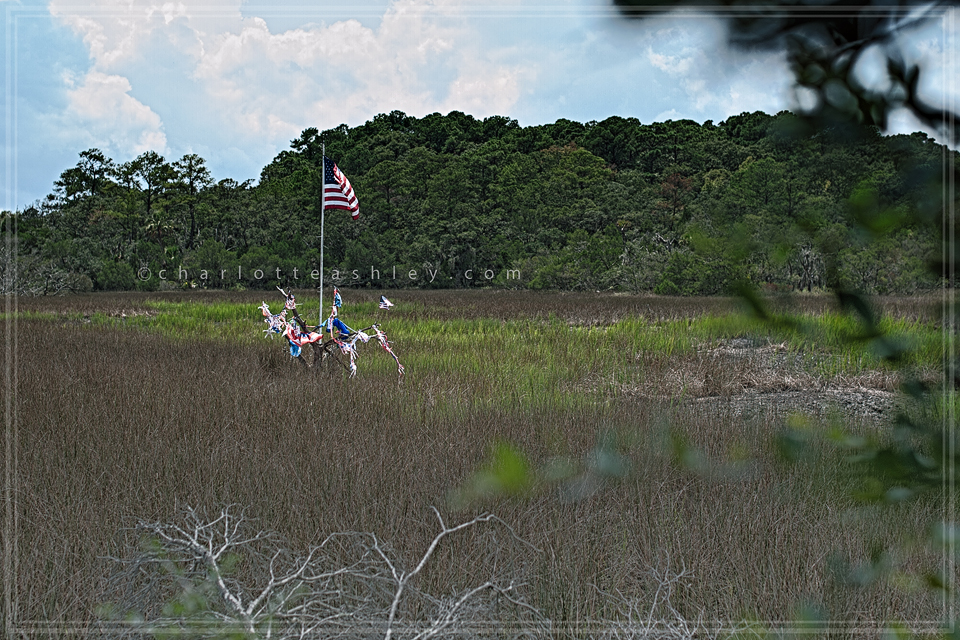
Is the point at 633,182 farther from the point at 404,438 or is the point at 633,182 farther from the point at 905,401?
the point at 905,401

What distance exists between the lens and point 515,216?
4241 centimetres

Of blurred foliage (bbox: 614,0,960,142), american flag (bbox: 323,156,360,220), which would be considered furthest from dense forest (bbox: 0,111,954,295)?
blurred foliage (bbox: 614,0,960,142)

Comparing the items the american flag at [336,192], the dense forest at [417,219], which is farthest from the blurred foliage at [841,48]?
the dense forest at [417,219]

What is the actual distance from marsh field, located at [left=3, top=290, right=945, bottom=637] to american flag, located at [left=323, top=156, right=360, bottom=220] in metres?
1.86

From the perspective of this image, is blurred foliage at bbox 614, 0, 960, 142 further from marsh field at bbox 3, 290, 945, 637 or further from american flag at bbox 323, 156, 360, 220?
american flag at bbox 323, 156, 360, 220

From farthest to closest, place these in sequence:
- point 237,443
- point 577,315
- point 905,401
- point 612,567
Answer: point 577,315 < point 237,443 < point 612,567 < point 905,401

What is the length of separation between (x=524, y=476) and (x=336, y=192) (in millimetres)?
7323

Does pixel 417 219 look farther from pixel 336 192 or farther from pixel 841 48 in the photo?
pixel 841 48

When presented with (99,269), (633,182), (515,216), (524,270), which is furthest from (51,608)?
(633,182)

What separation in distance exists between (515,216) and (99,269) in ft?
80.4

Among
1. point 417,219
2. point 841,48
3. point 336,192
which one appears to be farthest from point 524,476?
point 417,219

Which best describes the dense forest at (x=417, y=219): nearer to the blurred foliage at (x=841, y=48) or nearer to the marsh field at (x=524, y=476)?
the marsh field at (x=524, y=476)

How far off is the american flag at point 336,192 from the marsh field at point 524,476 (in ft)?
6.10

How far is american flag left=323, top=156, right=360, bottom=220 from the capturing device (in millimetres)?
7453
